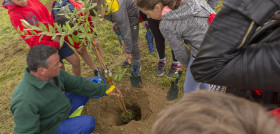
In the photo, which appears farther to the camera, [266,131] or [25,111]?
[25,111]

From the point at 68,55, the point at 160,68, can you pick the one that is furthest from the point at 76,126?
the point at 160,68

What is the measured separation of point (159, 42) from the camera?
2.89 m

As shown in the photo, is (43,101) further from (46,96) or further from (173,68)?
(173,68)

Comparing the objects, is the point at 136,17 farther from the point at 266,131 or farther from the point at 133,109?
the point at 266,131

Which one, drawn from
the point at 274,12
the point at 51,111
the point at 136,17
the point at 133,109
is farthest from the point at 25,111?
the point at 274,12

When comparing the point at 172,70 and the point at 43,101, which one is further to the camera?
the point at 172,70

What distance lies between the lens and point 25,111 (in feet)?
5.94

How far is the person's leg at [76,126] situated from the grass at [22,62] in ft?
3.95

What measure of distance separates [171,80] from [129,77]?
2.32 ft

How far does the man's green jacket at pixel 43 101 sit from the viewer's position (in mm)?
1828

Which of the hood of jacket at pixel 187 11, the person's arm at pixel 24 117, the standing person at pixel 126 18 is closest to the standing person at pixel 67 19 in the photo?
the standing person at pixel 126 18

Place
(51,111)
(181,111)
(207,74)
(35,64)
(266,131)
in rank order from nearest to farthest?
(266,131)
(181,111)
(207,74)
(35,64)
(51,111)

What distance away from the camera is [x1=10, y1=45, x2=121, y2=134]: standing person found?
6.03 feet

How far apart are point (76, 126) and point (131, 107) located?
95 cm
